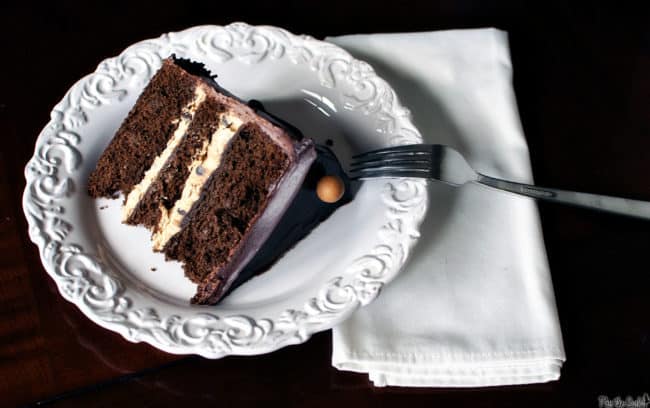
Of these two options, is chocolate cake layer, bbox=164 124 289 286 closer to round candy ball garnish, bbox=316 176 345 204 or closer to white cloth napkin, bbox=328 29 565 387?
round candy ball garnish, bbox=316 176 345 204

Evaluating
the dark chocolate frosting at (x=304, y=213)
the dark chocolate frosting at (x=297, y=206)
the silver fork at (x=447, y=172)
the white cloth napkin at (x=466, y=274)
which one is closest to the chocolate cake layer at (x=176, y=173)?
the dark chocolate frosting at (x=297, y=206)

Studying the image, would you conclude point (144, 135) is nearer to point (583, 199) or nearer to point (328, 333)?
point (328, 333)

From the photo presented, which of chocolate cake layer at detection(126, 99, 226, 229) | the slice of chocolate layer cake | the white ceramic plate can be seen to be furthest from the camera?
chocolate cake layer at detection(126, 99, 226, 229)

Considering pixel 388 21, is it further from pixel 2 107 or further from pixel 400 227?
pixel 2 107

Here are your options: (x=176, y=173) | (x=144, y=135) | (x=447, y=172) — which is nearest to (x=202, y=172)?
(x=176, y=173)

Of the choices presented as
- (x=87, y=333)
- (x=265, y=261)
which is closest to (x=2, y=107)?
(x=87, y=333)

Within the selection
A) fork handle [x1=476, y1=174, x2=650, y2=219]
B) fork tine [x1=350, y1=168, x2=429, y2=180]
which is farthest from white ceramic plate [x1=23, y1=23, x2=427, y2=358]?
fork handle [x1=476, y1=174, x2=650, y2=219]
